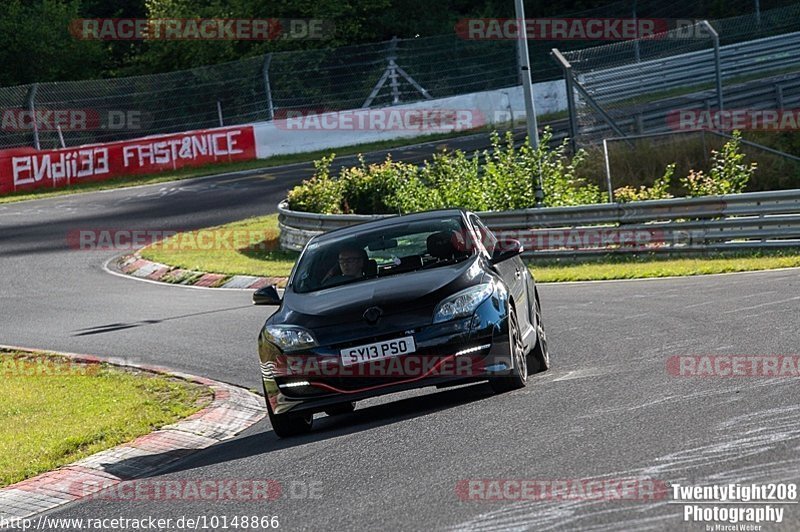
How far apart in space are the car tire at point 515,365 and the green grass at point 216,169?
29216mm

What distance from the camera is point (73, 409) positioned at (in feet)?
39.8

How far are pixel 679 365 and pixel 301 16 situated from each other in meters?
45.8

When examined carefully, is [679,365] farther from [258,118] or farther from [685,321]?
[258,118]

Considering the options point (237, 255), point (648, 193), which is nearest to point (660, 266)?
point (648, 193)

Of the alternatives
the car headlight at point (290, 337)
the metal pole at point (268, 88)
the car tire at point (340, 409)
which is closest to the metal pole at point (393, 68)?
the metal pole at point (268, 88)

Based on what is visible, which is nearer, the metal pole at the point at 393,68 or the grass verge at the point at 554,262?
the grass verge at the point at 554,262

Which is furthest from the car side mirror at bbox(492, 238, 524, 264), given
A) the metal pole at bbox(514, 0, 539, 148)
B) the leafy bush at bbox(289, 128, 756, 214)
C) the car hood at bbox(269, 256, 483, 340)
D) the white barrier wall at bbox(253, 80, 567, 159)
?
the white barrier wall at bbox(253, 80, 567, 159)

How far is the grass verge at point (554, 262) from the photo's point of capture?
58.5 ft

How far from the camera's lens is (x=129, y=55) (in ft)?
195

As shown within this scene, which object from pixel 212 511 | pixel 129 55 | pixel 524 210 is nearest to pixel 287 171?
pixel 524 210

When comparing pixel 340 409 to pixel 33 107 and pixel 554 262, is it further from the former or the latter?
pixel 33 107

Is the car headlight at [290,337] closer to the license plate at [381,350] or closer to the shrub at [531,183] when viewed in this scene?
the license plate at [381,350]

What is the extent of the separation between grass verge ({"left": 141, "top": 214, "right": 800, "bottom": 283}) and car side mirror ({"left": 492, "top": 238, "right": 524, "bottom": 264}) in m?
7.40

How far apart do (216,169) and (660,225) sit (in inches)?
888
